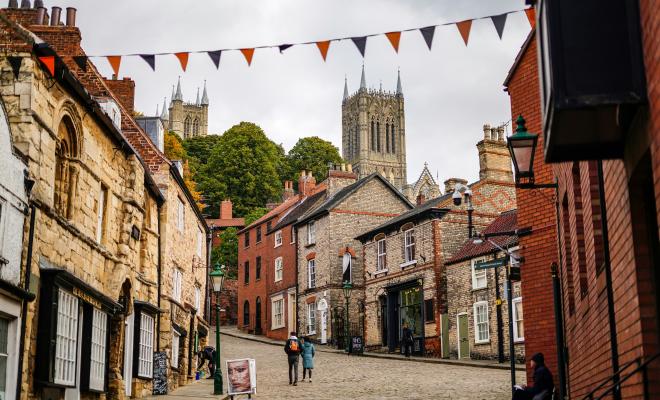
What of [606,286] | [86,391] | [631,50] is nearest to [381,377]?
[86,391]

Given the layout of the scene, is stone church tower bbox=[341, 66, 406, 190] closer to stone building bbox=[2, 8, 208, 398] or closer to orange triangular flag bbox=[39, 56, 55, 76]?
stone building bbox=[2, 8, 208, 398]

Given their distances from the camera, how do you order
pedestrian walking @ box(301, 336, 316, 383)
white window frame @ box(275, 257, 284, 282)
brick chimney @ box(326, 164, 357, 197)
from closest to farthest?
pedestrian walking @ box(301, 336, 316, 383) → brick chimney @ box(326, 164, 357, 197) → white window frame @ box(275, 257, 284, 282)

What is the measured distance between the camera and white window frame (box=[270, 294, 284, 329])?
5069cm

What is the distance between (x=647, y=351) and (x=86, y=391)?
1259 cm

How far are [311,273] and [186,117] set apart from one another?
11571cm

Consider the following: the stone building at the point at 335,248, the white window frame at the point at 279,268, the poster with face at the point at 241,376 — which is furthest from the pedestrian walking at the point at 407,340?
the poster with face at the point at 241,376

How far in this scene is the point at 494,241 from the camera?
113ft

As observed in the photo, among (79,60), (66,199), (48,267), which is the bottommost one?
(48,267)

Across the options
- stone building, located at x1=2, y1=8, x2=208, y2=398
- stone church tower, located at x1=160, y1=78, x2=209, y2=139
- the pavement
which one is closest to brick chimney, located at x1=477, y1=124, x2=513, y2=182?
the pavement

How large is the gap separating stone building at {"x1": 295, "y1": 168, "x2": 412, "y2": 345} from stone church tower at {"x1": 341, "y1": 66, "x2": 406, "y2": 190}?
8818 centimetres

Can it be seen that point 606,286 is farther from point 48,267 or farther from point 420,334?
point 420,334

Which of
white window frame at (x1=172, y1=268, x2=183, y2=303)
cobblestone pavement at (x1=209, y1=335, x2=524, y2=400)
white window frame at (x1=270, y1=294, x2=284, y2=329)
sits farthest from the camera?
white window frame at (x1=270, y1=294, x2=284, y2=329)

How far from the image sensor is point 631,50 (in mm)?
5160

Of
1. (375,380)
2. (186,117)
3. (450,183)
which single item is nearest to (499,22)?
(375,380)
